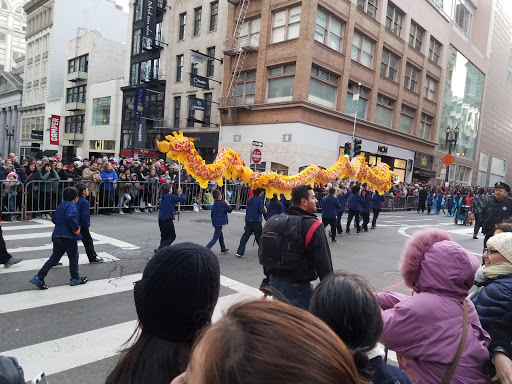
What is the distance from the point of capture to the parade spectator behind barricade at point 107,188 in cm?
1318

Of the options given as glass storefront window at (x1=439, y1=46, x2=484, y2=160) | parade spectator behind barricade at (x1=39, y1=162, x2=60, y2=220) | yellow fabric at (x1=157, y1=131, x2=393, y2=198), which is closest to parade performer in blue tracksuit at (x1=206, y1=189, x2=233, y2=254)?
yellow fabric at (x1=157, y1=131, x2=393, y2=198)

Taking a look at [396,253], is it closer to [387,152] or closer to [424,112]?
[387,152]

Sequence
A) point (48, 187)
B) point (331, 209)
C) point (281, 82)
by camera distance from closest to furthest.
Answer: point (331, 209), point (48, 187), point (281, 82)

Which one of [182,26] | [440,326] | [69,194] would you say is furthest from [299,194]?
[182,26]

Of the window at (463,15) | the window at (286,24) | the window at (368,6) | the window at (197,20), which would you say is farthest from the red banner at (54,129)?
the window at (463,15)

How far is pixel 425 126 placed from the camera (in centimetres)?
3453

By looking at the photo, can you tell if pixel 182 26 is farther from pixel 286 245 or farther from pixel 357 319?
pixel 357 319

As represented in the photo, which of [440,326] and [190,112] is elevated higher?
[190,112]

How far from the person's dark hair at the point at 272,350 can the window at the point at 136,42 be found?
3715 centimetres

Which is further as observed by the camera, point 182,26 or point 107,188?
point 182,26

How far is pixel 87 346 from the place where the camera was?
4.00 metres

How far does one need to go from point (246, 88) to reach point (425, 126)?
63.0 ft

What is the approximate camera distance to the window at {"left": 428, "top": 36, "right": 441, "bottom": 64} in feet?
110

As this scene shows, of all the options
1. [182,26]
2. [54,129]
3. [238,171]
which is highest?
[182,26]
